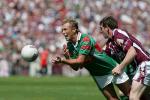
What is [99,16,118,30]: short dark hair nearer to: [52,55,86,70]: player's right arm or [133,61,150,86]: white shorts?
[52,55,86,70]: player's right arm

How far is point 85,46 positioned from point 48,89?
11.6 metres

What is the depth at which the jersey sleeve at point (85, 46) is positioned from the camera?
1131 cm

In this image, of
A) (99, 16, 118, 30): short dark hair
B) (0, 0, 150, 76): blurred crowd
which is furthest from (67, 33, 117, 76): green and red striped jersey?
(0, 0, 150, 76): blurred crowd

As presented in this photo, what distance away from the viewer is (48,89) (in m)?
22.8

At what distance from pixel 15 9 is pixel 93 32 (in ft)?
14.1

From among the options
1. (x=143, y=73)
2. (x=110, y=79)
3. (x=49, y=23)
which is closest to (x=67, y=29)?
(x=110, y=79)

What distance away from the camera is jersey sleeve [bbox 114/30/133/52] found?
37.1ft

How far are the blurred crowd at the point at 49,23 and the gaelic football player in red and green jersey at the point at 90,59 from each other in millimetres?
18706

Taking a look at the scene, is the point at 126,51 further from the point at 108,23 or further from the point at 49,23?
the point at 49,23

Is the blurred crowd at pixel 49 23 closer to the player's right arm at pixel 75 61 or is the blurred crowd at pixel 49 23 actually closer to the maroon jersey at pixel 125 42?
the maroon jersey at pixel 125 42

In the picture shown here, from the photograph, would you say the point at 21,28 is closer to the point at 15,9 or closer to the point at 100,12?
the point at 15,9

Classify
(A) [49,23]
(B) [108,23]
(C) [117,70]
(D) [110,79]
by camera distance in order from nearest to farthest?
1. (C) [117,70]
2. (B) [108,23]
3. (D) [110,79]
4. (A) [49,23]

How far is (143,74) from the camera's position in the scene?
11.6 m

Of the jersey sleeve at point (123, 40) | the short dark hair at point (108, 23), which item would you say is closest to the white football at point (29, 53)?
the short dark hair at point (108, 23)
